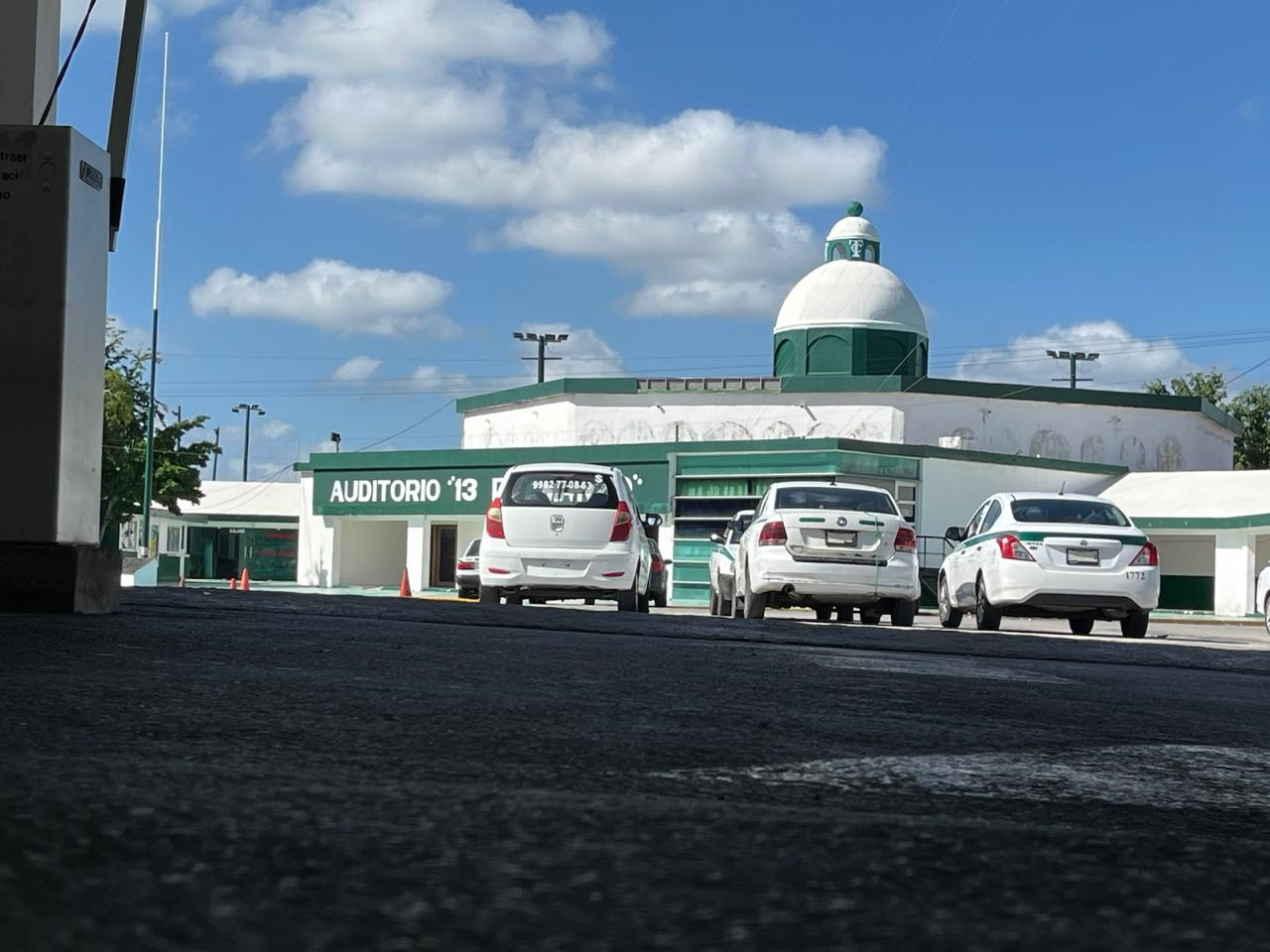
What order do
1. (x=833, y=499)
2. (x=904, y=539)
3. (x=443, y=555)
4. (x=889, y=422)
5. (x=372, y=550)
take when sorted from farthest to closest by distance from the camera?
(x=372, y=550) → (x=443, y=555) → (x=889, y=422) → (x=833, y=499) → (x=904, y=539)

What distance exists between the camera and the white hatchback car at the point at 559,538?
57.9 ft

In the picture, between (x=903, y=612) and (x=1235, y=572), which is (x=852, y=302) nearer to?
(x=1235, y=572)

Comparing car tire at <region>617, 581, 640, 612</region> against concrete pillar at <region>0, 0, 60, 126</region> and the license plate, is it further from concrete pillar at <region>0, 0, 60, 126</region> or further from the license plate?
concrete pillar at <region>0, 0, 60, 126</region>

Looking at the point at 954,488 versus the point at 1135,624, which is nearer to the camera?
the point at 1135,624

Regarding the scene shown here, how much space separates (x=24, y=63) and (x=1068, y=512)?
43.4 ft

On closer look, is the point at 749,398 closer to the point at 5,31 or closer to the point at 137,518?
the point at 137,518

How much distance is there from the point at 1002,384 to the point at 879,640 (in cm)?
Answer: 4035

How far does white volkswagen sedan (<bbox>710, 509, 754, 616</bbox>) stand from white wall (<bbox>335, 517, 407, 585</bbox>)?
3063cm

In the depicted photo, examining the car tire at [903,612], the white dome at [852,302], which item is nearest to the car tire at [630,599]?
the car tire at [903,612]

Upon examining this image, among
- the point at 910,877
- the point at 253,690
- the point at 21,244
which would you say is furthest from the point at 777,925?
the point at 21,244

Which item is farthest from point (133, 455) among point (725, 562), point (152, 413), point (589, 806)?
point (589, 806)

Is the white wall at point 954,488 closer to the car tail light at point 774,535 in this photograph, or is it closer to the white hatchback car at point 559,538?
the car tail light at point 774,535

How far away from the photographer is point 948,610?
66.6ft

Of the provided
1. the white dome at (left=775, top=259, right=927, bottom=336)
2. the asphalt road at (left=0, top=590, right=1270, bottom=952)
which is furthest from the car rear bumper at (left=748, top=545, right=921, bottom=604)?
the white dome at (left=775, top=259, right=927, bottom=336)
